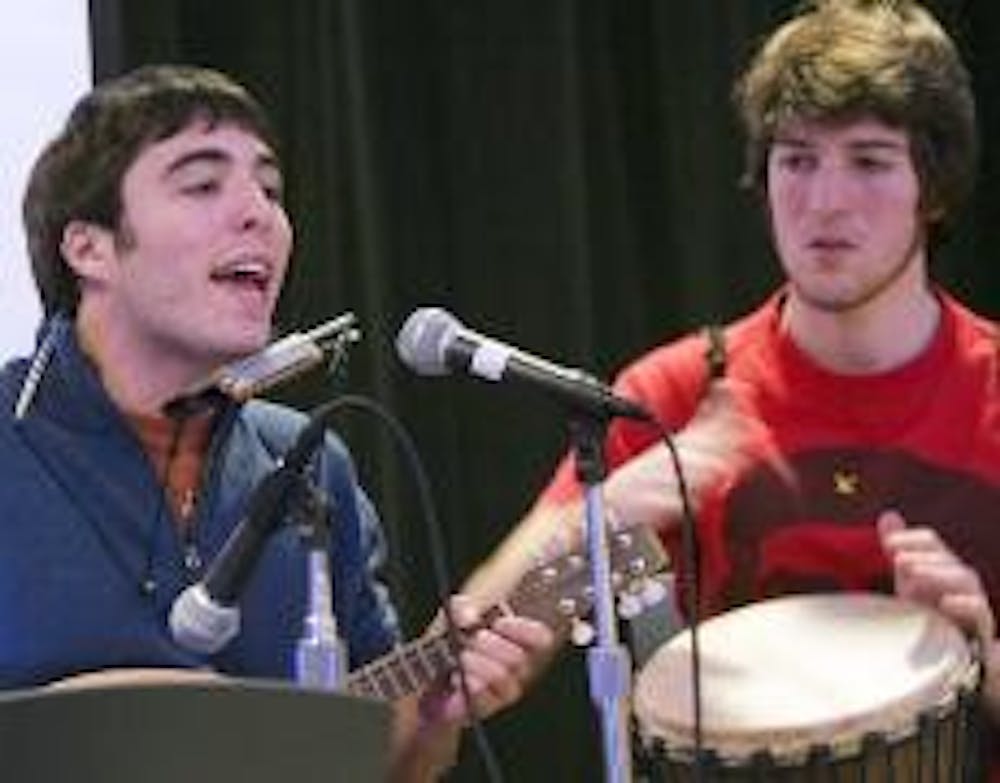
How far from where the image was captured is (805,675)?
2.28 metres

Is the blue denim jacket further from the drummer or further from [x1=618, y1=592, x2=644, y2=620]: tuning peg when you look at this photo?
[x1=618, y1=592, x2=644, y2=620]: tuning peg

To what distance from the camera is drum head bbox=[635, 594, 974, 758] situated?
7.13 feet

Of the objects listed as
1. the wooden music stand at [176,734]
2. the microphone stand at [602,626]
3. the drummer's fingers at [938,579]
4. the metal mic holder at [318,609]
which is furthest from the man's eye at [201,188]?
the wooden music stand at [176,734]

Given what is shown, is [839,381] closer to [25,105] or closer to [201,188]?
[201,188]

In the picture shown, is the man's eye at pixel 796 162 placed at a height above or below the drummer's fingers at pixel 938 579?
above

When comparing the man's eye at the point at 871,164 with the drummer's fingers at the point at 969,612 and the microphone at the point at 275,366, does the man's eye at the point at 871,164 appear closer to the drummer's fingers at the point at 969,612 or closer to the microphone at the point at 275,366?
the drummer's fingers at the point at 969,612

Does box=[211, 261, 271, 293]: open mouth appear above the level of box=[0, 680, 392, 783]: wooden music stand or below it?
above

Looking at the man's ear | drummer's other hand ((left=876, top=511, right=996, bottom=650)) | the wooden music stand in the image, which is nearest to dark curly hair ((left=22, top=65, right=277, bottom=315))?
the man's ear

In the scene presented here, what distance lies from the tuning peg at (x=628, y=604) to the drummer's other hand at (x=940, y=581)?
28 centimetres

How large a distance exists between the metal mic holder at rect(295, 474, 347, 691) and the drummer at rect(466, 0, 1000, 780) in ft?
1.51

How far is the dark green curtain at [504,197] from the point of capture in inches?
133

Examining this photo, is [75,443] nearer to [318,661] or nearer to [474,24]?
[318,661]

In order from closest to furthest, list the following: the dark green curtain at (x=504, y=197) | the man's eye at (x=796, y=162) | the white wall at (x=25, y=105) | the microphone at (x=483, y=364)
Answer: the microphone at (x=483, y=364) < the man's eye at (x=796, y=162) < the white wall at (x=25, y=105) < the dark green curtain at (x=504, y=197)

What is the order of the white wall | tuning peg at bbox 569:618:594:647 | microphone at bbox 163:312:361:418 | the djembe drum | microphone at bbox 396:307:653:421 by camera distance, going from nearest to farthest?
microphone at bbox 396:307:653:421
microphone at bbox 163:312:361:418
the djembe drum
tuning peg at bbox 569:618:594:647
the white wall
